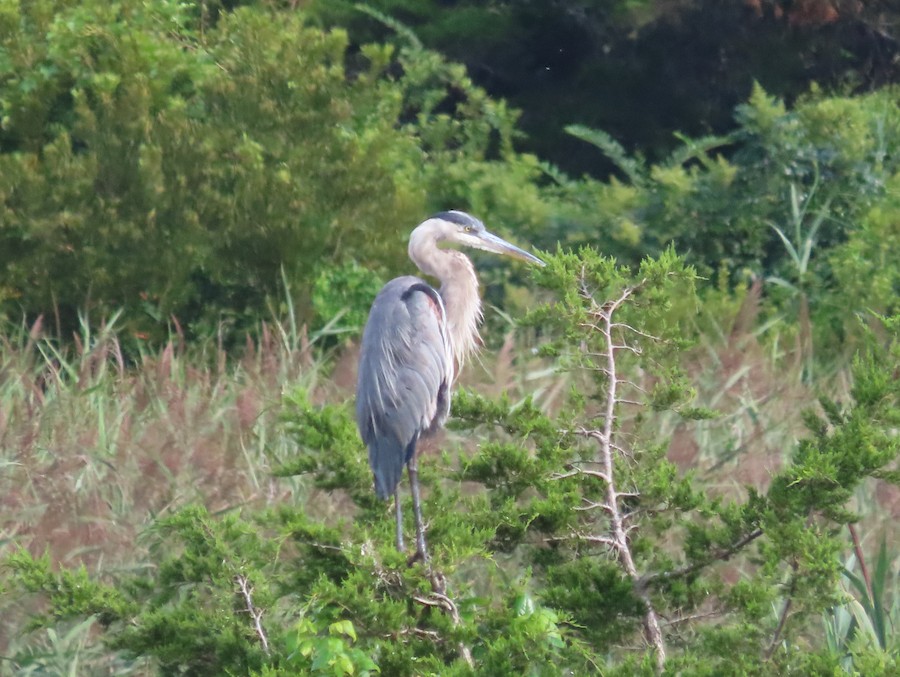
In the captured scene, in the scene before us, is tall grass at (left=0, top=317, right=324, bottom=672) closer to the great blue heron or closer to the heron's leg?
the great blue heron

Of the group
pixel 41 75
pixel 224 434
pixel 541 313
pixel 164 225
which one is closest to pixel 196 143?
pixel 164 225

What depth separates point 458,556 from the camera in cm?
315

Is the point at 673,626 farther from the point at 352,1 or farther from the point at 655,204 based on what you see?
the point at 352,1

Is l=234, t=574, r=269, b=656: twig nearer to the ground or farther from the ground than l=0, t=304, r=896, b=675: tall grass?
farther from the ground

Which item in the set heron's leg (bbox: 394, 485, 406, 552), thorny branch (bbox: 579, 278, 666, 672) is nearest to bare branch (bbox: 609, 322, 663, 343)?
thorny branch (bbox: 579, 278, 666, 672)

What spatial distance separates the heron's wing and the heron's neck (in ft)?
0.94

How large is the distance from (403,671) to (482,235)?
2.37 m

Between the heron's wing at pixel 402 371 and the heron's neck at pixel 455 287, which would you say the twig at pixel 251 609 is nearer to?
the heron's wing at pixel 402 371

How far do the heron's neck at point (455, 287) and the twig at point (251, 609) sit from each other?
1.82m

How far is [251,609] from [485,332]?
476cm

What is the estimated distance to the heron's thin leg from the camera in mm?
3590

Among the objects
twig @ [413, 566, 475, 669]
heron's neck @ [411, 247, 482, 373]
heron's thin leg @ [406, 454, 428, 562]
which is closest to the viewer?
twig @ [413, 566, 475, 669]

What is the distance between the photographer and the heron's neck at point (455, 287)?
505cm

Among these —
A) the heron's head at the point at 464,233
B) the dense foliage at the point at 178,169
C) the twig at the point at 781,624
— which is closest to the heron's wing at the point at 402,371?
the heron's head at the point at 464,233
